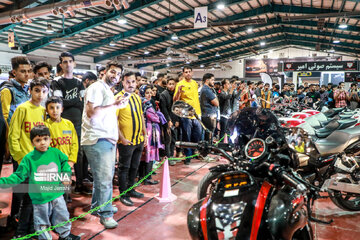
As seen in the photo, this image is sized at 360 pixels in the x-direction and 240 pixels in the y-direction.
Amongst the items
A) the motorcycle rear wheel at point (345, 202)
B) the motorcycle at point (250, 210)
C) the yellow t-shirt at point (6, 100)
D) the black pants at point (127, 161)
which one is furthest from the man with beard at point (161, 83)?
the motorcycle at point (250, 210)

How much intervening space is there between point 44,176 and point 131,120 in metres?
1.27

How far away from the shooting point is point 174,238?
277 cm

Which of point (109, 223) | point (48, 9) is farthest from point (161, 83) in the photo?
point (48, 9)

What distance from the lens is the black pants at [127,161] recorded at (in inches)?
133

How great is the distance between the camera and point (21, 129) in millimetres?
2615

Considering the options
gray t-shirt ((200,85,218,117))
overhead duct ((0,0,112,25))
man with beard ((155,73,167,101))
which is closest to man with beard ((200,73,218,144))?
gray t-shirt ((200,85,218,117))

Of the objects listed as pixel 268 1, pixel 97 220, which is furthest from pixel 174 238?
pixel 268 1

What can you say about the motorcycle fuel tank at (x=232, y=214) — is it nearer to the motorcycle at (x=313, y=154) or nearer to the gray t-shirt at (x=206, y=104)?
the motorcycle at (x=313, y=154)

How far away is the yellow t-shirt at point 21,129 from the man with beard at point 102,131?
1.64 feet

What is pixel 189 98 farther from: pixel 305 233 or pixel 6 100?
pixel 305 233

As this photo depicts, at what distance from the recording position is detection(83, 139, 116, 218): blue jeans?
9.02 ft

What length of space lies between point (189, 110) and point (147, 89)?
2270mm

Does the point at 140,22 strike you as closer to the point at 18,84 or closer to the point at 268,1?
the point at 268,1

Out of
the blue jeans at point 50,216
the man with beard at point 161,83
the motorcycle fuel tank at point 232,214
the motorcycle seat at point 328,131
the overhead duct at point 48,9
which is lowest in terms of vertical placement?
the blue jeans at point 50,216
